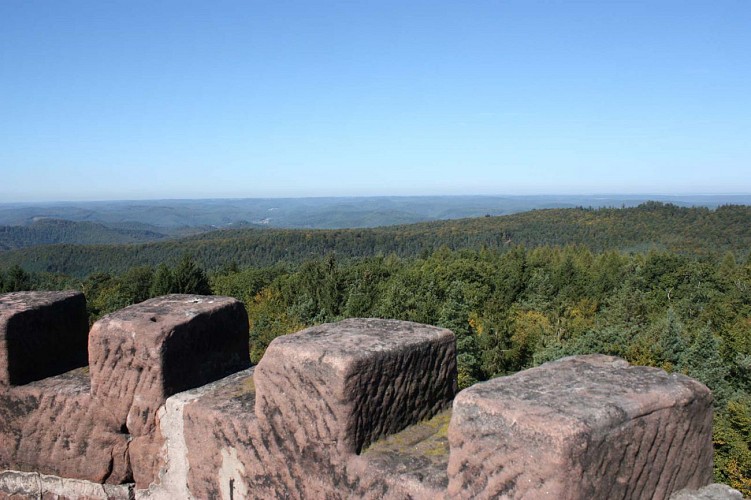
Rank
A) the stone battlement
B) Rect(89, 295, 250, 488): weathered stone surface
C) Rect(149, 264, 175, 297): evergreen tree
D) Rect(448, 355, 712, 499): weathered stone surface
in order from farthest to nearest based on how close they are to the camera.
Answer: Rect(149, 264, 175, 297): evergreen tree < Rect(89, 295, 250, 488): weathered stone surface < the stone battlement < Rect(448, 355, 712, 499): weathered stone surface

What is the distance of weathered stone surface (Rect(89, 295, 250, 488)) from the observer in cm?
272

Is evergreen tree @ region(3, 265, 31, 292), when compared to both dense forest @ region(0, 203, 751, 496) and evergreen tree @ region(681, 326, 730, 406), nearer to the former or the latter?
dense forest @ region(0, 203, 751, 496)

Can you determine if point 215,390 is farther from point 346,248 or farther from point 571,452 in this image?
point 346,248

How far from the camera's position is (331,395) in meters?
2.17

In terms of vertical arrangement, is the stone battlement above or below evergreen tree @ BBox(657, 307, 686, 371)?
above

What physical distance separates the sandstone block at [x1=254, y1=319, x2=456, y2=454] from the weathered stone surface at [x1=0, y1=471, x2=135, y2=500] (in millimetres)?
1129

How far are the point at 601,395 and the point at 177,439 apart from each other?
196 cm

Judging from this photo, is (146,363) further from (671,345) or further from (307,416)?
(671,345)

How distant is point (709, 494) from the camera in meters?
1.95

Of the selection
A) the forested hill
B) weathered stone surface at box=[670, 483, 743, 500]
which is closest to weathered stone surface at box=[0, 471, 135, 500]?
weathered stone surface at box=[670, 483, 743, 500]

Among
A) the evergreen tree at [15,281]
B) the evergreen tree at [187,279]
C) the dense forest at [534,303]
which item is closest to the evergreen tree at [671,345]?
the dense forest at [534,303]

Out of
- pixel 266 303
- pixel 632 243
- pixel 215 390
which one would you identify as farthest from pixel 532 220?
pixel 215 390

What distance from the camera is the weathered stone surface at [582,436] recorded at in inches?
65.8

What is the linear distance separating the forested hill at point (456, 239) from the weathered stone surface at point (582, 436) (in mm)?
96947
